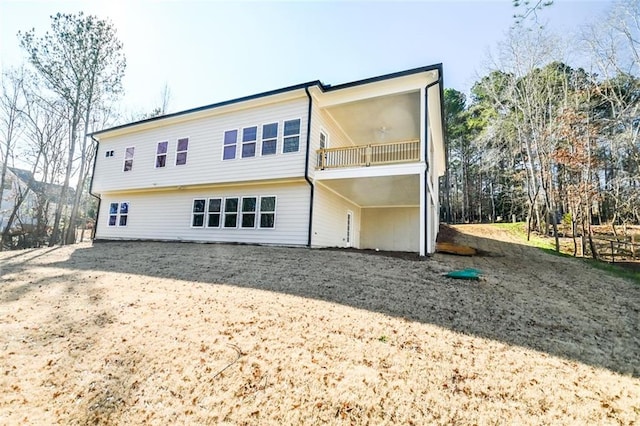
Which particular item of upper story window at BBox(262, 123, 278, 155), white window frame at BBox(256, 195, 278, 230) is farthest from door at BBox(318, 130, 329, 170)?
white window frame at BBox(256, 195, 278, 230)

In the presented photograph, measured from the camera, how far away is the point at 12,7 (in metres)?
11.8

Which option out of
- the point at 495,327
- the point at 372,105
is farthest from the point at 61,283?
the point at 372,105

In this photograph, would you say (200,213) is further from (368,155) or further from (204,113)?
(368,155)

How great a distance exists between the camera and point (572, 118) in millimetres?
14406

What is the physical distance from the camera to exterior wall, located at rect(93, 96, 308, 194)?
11.8 m

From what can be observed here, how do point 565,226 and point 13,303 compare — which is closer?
point 13,303

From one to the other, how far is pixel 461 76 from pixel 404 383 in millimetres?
24930

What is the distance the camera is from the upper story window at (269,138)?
12016 mm

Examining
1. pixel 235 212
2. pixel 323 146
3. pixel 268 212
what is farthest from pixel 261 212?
pixel 323 146

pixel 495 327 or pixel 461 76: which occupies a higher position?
pixel 461 76

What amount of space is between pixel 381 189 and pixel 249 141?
588 centimetres

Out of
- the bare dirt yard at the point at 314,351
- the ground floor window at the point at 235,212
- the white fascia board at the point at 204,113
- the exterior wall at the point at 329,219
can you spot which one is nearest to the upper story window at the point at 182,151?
the white fascia board at the point at 204,113

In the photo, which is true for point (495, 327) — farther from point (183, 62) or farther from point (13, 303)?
point (183, 62)

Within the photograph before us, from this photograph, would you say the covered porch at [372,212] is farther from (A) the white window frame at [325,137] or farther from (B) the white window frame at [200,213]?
(B) the white window frame at [200,213]
